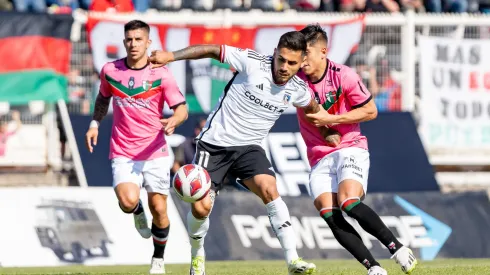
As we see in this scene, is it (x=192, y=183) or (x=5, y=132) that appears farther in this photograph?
(x=5, y=132)

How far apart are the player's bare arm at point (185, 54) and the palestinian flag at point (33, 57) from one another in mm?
10364

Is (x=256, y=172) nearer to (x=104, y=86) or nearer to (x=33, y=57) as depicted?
(x=104, y=86)

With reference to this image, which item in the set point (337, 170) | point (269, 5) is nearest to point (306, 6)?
point (269, 5)

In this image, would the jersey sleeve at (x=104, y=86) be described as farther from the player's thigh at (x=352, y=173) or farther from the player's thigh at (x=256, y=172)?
the player's thigh at (x=352, y=173)

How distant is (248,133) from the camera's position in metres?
11.4

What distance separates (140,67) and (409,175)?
27.1 ft

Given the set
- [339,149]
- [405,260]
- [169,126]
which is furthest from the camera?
[169,126]

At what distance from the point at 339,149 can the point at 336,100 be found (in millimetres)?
502

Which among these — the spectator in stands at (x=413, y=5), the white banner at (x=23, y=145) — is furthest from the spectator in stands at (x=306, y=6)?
the white banner at (x=23, y=145)

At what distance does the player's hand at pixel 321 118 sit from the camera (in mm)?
11016

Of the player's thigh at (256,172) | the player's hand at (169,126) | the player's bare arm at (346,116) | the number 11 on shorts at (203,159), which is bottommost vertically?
the player's thigh at (256,172)

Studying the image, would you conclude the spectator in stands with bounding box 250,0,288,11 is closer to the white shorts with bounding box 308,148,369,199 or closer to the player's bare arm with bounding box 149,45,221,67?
the white shorts with bounding box 308,148,369,199

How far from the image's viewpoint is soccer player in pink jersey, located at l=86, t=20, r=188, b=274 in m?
13.4

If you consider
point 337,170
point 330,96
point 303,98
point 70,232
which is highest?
point 303,98
